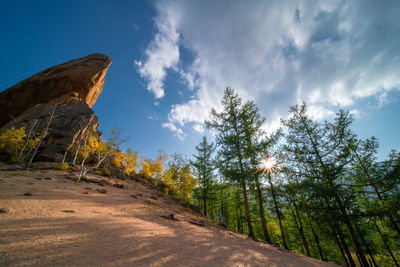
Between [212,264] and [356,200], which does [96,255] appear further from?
[356,200]

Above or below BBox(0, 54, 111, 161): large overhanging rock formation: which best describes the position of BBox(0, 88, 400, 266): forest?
below

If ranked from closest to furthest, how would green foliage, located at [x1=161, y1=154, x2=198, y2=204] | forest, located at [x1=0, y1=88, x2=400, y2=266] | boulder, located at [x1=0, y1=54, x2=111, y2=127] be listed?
forest, located at [x1=0, y1=88, x2=400, y2=266] < green foliage, located at [x1=161, y1=154, x2=198, y2=204] < boulder, located at [x1=0, y1=54, x2=111, y2=127]

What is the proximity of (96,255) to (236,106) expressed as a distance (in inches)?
493

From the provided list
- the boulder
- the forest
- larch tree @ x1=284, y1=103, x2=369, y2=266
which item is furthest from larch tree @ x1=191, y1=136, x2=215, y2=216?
the boulder

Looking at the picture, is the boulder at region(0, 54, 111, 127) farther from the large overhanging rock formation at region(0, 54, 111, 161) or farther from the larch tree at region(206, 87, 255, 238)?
the larch tree at region(206, 87, 255, 238)

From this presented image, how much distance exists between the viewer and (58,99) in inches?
858

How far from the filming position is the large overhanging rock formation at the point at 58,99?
716 inches

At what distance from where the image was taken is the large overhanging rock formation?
59.7ft

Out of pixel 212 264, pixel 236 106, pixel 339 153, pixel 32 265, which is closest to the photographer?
pixel 32 265

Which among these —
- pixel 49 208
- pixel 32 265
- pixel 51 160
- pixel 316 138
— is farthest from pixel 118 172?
pixel 316 138

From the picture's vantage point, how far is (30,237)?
269 cm

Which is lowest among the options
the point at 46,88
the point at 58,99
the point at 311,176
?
the point at 311,176

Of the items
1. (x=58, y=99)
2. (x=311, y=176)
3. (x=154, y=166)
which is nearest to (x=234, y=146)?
(x=311, y=176)

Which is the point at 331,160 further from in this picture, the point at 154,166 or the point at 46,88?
the point at 46,88
